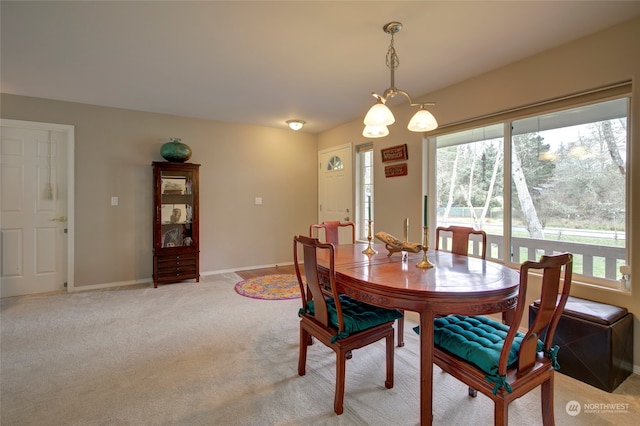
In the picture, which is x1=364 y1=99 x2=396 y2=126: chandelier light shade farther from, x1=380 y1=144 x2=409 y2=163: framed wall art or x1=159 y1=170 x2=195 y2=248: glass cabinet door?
x1=159 y1=170 x2=195 y2=248: glass cabinet door

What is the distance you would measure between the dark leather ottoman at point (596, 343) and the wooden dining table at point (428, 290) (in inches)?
29.5

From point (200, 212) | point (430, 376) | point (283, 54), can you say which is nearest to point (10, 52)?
point (283, 54)

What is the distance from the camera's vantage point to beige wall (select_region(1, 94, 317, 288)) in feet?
13.0

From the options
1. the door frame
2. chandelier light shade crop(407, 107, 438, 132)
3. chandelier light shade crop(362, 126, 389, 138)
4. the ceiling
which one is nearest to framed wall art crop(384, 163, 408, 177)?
the ceiling

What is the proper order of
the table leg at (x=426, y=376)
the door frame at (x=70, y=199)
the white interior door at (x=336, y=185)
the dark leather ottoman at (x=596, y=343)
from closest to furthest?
the table leg at (x=426, y=376) → the dark leather ottoman at (x=596, y=343) → the door frame at (x=70, y=199) → the white interior door at (x=336, y=185)

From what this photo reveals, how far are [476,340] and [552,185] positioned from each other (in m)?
1.93

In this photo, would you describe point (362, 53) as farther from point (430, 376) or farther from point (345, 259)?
point (430, 376)

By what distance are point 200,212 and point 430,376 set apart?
4.09m

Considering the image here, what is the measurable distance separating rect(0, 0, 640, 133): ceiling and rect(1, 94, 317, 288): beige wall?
0.55 metres

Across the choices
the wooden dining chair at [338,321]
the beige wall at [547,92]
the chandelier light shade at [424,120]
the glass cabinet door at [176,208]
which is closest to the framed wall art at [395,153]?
the beige wall at [547,92]

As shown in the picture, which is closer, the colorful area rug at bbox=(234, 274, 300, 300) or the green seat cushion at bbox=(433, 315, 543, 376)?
the green seat cushion at bbox=(433, 315, 543, 376)

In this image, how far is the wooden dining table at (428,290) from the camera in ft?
4.70

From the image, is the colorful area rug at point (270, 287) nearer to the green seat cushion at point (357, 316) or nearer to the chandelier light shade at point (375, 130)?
the green seat cushion at point (357, 316)

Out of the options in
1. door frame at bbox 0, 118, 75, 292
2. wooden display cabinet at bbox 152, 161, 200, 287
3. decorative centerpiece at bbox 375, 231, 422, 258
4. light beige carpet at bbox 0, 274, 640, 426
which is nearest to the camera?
light beige carpet at bbox 0, 274, 640, 426
